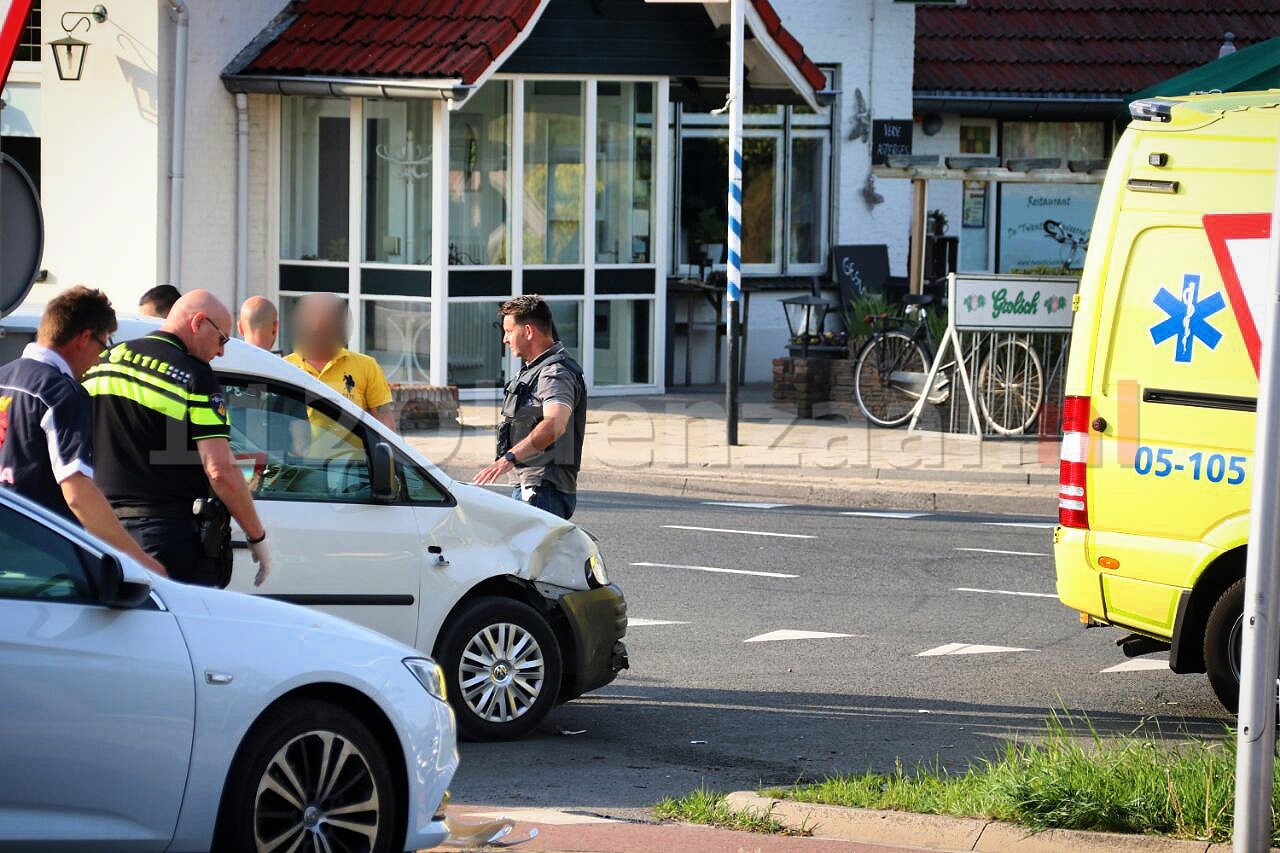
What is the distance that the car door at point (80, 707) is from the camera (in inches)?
184

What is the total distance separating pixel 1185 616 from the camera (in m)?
7.95

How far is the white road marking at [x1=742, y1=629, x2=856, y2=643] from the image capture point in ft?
32.3

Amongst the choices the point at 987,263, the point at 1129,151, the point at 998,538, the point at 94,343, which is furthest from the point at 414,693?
the point at 987,263

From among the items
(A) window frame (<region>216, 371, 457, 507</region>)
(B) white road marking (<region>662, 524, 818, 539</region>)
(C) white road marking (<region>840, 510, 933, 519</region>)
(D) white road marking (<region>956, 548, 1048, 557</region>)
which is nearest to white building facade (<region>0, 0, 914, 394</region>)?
(C) white road marking (<region>840, 510, 933, 519</region>)

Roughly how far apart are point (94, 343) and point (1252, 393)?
185 inches

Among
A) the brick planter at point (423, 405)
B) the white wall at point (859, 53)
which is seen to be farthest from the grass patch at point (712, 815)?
the white wall at point (859, 53)

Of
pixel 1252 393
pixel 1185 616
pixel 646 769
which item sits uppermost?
pixel 1252 393

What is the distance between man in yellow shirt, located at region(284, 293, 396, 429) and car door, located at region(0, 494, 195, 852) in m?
3.90

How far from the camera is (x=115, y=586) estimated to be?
4.88 meters

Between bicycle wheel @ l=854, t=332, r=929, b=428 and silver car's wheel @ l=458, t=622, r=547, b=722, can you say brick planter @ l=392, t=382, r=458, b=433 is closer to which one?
bicycle wheel @ l=854, t=332, r=929, b=428

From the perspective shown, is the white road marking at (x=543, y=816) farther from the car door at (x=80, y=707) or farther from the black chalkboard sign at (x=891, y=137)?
the black chalkboard sign at (x=891, y=137)

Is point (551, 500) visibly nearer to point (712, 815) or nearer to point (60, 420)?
point (712, 815)

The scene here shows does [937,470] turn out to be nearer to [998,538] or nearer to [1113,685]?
[998,538]

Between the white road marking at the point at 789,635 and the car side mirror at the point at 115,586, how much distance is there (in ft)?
17.4
